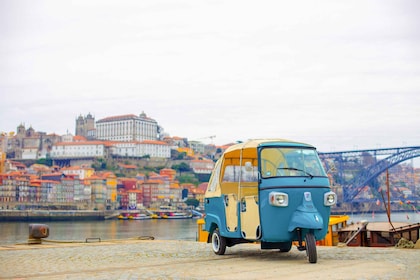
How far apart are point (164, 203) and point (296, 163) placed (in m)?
128

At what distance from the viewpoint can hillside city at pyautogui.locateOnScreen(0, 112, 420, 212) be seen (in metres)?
120

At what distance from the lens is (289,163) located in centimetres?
808

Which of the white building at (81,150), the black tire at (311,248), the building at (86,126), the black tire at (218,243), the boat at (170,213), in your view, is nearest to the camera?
the black tire at (311,248)

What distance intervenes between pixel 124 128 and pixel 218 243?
6641 inches

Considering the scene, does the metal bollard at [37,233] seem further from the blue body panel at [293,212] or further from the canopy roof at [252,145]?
the blue body panel at [293,212]

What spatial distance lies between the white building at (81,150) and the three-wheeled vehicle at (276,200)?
148196 millimetres

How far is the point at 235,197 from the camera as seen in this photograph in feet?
28.9

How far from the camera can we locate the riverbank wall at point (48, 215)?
103762 mm

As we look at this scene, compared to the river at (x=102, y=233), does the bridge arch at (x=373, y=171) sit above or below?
above

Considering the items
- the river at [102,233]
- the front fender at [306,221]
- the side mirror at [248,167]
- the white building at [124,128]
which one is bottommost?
the river at [102,233]

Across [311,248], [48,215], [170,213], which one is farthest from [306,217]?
[170,213]

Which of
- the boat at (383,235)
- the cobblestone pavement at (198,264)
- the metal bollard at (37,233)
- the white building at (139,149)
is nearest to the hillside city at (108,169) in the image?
the white building at (139,149)

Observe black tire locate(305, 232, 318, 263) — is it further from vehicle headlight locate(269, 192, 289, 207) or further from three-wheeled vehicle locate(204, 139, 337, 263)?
vehicle headlight locate(269, 192, 289, 207)

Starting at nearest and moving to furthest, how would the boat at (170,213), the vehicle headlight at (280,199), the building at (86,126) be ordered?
the vehicle headlight at (280,199)
the boat at (170,213)
the building at (86,126)
